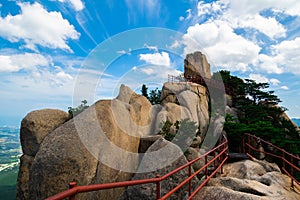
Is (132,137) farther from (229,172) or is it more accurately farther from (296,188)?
(296,188)

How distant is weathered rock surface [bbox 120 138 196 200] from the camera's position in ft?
20.6

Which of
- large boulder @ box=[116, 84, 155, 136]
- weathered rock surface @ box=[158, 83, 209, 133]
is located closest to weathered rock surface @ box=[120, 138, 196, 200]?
large boulder @ box=[116, 84, 155, 136]

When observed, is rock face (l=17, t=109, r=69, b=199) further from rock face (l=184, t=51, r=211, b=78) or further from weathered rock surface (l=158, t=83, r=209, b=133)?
rock face (l=184, t=51, r=211, b=78)

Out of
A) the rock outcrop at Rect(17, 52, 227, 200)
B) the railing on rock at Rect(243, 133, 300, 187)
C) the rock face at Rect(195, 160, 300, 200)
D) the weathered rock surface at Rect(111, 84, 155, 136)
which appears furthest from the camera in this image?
the weathered rock surface at Rect(111, 84, 155, 136)

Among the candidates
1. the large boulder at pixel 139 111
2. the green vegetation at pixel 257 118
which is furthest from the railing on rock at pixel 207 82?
the large boulder at pixel 139 111

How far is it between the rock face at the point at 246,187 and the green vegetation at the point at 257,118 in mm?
7966

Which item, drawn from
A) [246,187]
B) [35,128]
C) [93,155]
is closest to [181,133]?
[93,155]

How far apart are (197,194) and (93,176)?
152 inches

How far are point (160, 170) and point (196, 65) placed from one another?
26.4 m

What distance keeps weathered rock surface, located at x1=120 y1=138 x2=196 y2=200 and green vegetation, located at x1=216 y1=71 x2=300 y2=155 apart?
9.72 m

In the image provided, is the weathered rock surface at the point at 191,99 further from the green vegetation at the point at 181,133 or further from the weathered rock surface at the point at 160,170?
the weathered rock surface at the point at 160,170

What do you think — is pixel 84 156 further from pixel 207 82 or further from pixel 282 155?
pixel 207 82

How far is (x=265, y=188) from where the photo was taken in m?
5.66

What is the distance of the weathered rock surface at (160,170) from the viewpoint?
629cm
